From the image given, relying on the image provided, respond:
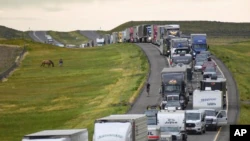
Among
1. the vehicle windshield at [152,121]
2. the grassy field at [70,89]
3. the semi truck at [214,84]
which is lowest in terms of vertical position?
the grassy field at [70,89]

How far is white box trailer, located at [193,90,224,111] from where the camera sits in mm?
68000

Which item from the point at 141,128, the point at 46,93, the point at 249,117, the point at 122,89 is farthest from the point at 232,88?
the point at 141,128

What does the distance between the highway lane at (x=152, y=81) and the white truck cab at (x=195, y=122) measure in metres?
10.2

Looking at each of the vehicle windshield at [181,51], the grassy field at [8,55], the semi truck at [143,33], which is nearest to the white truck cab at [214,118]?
the vehicle windshield at [181,51]

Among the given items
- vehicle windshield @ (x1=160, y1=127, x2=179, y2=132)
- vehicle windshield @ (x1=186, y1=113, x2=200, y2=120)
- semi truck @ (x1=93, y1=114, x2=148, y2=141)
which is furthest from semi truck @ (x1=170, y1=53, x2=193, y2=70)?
semi truck @ (x1=93, y1=114, x2=148, y2=141)

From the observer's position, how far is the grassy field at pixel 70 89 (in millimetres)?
73812

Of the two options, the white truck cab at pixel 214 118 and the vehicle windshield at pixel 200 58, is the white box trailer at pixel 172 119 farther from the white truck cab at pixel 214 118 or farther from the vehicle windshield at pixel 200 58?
the vehicle windshield at pixel 200 58

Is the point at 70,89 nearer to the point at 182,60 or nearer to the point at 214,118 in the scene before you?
the point at 182,60

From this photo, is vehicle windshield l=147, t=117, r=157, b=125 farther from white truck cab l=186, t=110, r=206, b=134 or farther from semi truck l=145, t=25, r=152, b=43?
semi truck l=145, t=25, r=152, b=43

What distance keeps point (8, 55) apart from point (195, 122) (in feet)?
361

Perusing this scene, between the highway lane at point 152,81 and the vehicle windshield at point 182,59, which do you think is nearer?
the highway lane at point 152,81

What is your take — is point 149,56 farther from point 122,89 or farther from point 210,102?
point 210,102

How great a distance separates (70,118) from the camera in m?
76.1

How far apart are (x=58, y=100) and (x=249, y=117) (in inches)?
1146
